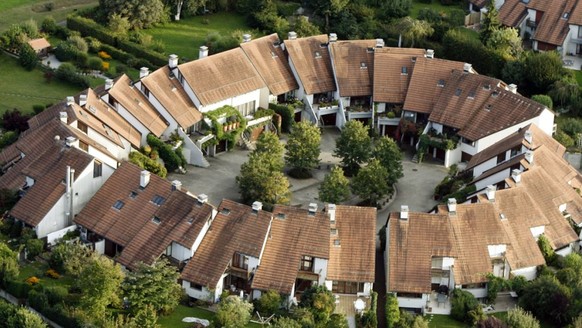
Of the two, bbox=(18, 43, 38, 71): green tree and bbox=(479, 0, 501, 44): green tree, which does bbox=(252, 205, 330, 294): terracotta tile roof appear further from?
bbox=(18, 43, 38, 71): green tree

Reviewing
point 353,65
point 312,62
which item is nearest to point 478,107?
point 353,65

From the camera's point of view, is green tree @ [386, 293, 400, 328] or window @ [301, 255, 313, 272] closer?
green tree @ [386, 293, 400, 328]

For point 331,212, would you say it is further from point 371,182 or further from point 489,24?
point 489,24

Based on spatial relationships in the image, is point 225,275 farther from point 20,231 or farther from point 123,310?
point 20,231

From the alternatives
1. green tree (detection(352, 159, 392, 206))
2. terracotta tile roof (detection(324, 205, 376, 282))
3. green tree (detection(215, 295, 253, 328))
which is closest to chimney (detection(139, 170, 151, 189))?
green tree (detection(215, 295, 253, 328))

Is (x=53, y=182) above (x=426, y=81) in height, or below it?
below

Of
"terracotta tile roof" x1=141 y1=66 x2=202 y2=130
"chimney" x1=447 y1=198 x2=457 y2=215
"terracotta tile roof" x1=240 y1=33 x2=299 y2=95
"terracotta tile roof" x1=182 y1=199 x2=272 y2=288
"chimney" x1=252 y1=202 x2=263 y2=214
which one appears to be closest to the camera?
"terracotta tile roof" x1=182 y1=199 x2=272 y2=288

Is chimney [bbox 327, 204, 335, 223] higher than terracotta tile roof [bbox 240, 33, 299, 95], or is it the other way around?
terracotta tile roof [bbox 240, 33, 299, 95]
